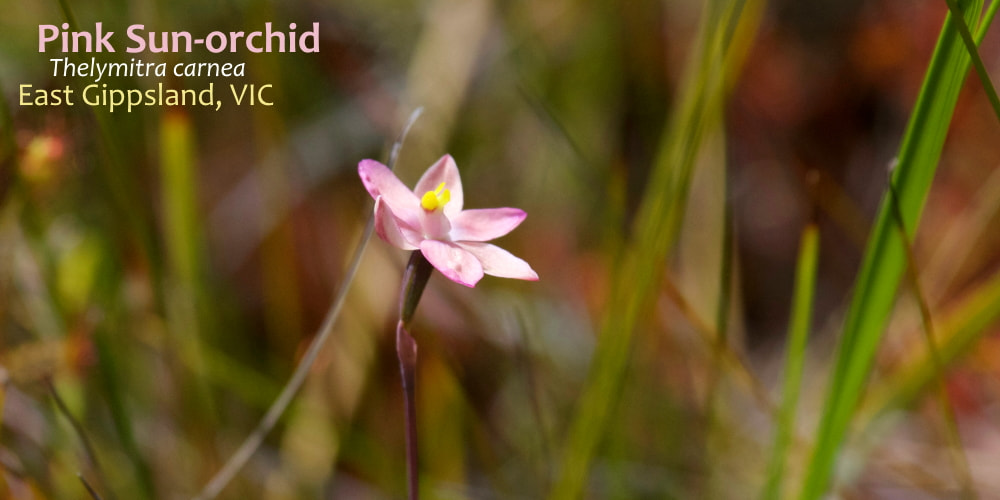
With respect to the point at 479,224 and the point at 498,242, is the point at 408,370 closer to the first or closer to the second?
the point at 479,224

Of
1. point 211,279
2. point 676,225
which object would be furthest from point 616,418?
point 211,279

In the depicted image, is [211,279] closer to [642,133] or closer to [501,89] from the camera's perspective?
[501,89]

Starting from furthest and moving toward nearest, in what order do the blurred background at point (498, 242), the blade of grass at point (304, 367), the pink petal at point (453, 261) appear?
the blurred background at point (498, 242)
the blade of grass at point (304, 367)
the pink petal at point (453, 261)

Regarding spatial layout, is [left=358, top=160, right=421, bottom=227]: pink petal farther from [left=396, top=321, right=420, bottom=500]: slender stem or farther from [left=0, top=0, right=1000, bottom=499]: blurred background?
[left=0, top=0, right=1000, bottom=499]: blurred background

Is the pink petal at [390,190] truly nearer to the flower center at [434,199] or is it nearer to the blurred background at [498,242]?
the flower center at [434,199]

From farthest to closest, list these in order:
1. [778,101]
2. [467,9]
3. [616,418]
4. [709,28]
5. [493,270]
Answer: [778,101] → [467,9] → [616,418] → [709,28] → [493,270]

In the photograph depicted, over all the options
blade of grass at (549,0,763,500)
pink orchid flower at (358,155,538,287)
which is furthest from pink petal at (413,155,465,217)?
blade of grass at (549,0,763,500)

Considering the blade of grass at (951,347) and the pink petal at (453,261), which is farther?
the blade of grass at (951,347)

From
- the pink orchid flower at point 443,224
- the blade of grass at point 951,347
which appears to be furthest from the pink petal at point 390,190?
the blade of grass at point 951,347
